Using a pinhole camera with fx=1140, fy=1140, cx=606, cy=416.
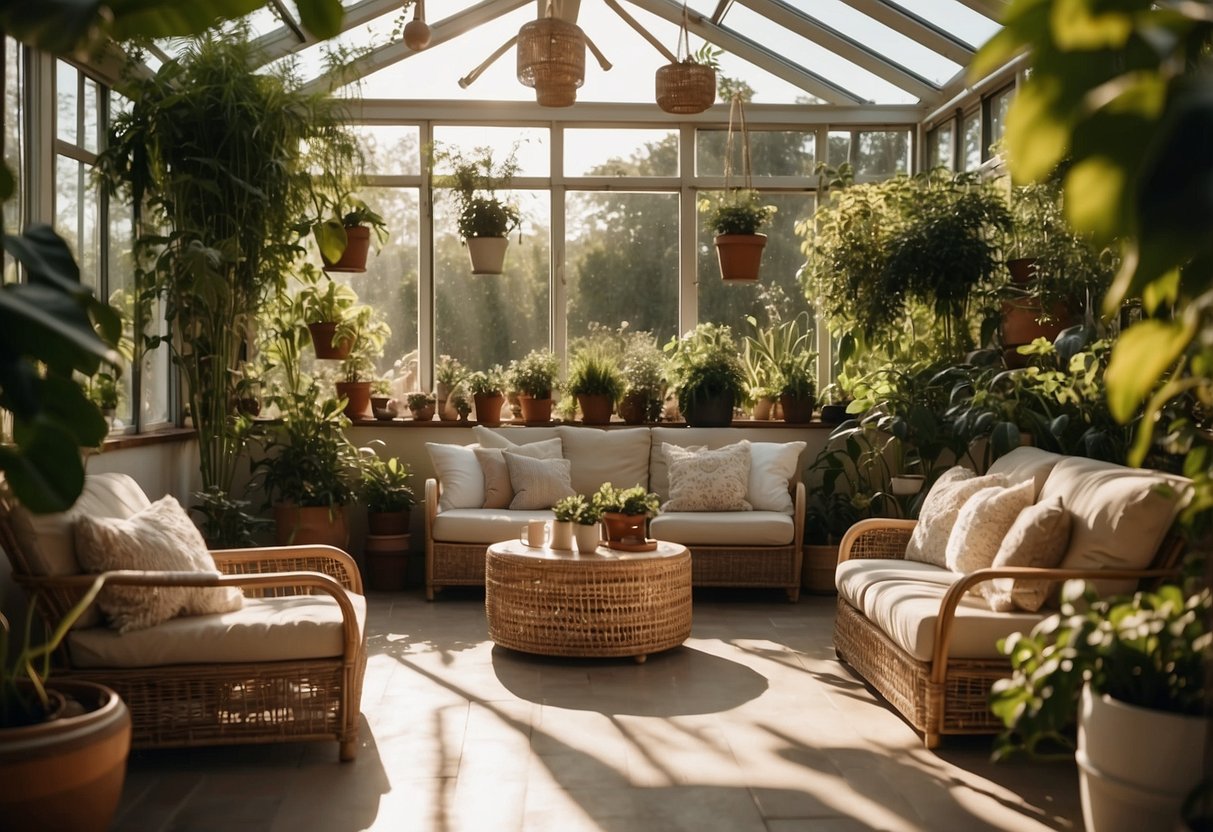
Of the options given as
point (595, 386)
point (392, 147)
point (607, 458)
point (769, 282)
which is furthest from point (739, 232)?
point (392, 147)

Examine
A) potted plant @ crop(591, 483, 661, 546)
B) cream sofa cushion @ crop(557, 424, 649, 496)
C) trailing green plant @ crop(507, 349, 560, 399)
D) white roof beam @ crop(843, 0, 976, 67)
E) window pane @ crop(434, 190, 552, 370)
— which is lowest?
potted plant @ crop(591, 483, 661, 546)

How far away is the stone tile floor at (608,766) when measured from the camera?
3.10m

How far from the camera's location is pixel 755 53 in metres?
7.62

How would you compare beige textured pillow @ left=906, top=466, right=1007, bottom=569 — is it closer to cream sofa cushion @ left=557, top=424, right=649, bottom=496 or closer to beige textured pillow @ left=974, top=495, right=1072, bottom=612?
beige textured pillow @ left=974, top=495, right=1072, bottom=612

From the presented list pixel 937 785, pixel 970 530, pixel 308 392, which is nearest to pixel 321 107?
pixel 308 392

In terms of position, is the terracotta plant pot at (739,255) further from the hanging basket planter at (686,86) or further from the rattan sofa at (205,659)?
the rattan sofa at (205,659)

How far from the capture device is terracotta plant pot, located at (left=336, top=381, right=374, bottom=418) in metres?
7.32

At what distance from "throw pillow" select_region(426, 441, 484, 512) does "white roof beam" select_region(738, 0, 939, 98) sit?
3.28 meters

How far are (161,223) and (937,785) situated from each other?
450cm

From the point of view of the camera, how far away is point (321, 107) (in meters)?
6.08

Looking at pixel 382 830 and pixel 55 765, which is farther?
pixel 382 830

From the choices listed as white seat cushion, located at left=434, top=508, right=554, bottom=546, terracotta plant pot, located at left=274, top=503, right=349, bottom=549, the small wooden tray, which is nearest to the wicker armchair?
the small wooden tray

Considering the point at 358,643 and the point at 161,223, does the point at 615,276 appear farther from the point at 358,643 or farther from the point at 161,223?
the point at 358,643

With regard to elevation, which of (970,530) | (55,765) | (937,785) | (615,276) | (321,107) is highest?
(321,107)
